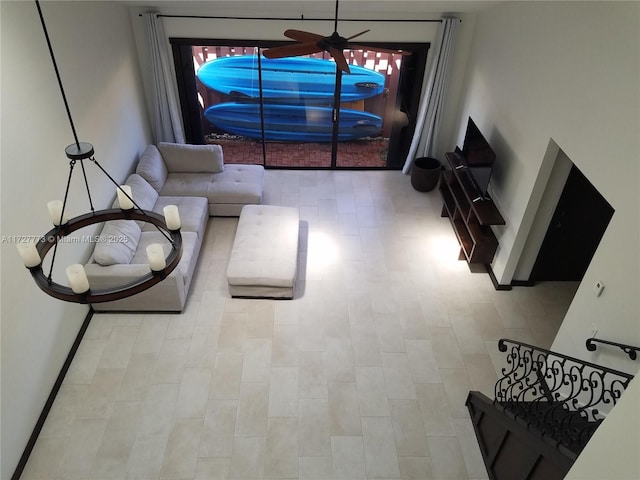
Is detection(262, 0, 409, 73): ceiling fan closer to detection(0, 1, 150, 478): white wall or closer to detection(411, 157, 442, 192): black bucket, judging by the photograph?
detection(0, 1, 150, 478): white wall

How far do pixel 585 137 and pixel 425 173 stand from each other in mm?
3216

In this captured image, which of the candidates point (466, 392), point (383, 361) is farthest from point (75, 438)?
point (466, 392)

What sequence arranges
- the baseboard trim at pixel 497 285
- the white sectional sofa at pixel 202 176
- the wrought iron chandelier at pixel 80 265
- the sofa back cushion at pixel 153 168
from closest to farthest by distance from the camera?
the wrought iron chandelier at pixel 80 265 → the baseboard trim at pixel 497 285 → the sofa back cushion at pixel 153 168 → the white sectional sofa at pixel 202 176

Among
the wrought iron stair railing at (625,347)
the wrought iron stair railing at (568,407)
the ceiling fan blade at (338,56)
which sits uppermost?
the ceiling fan blade at (338,56)

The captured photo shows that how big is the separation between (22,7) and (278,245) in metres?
3.19

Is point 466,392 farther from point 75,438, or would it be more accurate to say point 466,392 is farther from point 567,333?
point 75,438

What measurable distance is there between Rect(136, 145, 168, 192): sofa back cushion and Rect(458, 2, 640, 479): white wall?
4.23 metres

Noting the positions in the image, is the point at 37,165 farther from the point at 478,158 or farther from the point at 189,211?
the point at 478,158

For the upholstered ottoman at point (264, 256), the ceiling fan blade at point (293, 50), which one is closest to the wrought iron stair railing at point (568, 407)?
the upholstered ottoman at point (264, 256)

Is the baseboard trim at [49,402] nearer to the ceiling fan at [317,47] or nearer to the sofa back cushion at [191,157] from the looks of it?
the sofa back cushion at [191,157]

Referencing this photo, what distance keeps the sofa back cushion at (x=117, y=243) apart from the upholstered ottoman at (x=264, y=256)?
3.45 ft

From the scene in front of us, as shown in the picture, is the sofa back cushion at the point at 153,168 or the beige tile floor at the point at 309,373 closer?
the beige tile floor at the point at 309,373

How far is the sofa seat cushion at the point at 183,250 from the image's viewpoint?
507cm

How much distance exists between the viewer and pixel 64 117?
15.0 feet
